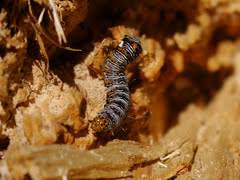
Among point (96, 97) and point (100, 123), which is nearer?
point (100, 123)

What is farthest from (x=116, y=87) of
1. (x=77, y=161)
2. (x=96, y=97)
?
(x=77, y=161)

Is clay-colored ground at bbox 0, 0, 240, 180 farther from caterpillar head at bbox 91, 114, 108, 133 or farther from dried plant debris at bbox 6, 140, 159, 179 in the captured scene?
caterpillar head at bbox 91, 114, 108, 133

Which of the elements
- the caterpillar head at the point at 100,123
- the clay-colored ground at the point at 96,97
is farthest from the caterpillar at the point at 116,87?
the clay-colored ground at the point at 96,97

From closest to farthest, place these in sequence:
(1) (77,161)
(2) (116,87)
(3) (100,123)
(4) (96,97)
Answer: (1) (77,161), (3) (100,123), (2) (116,87), (4) (96,97)

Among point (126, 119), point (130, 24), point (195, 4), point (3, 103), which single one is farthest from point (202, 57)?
point (3, 103)

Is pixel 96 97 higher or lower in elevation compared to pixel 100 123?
higher

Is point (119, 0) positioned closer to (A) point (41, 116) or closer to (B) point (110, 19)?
(B) point (110, 19)

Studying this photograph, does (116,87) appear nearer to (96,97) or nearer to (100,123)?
(96,97)

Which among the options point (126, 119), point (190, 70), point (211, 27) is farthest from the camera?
point (190, 70)
